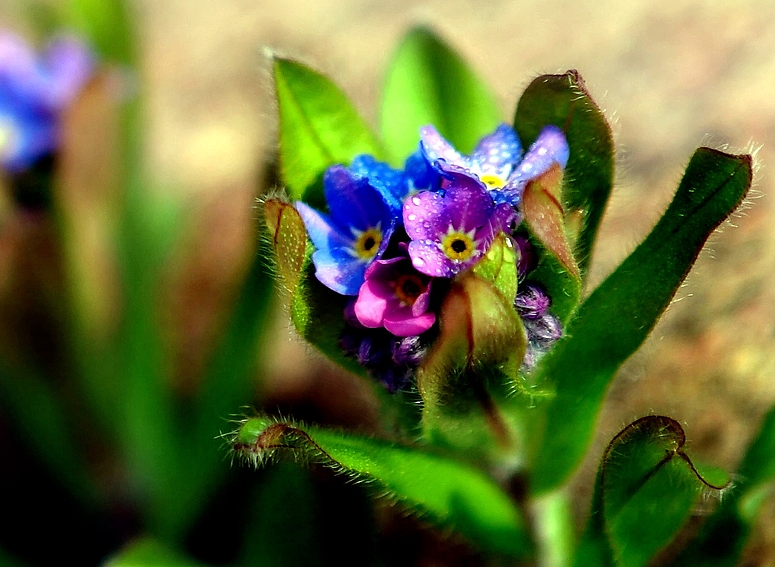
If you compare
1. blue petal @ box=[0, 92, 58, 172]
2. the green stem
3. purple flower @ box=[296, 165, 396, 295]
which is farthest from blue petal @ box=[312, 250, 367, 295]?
blue petal @ box=[0, 92, 58, 172]

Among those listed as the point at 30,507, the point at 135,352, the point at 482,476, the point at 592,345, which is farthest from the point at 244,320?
the point at 30,507

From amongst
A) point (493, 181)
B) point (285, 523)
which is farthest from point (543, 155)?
point (285, 523)

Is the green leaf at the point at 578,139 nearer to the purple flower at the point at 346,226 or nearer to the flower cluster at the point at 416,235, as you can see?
the flower cluster at the point at 416,235

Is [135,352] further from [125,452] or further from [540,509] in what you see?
[540,509]

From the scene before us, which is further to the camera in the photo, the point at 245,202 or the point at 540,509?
the point at 245,202

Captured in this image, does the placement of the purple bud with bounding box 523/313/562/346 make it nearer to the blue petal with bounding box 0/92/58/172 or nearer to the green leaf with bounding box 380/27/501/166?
the green leaf with bounding box 380/27/501/166

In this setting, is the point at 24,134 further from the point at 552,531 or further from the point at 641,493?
the point at 641,493
